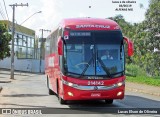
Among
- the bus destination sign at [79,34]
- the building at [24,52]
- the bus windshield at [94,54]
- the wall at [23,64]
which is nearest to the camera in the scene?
the bus windshield at [94,54]

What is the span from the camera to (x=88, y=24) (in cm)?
1794

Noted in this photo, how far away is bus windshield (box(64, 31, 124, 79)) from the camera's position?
1697cm

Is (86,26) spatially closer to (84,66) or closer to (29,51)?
(84,66)

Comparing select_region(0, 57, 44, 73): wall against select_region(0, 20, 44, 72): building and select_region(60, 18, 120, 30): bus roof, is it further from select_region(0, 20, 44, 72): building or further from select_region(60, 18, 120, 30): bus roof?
select_region(60, 18, 120, 30): bus roof

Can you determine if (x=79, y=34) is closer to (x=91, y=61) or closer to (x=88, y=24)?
(x=88, y=24)

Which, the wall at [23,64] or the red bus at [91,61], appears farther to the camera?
the wall at [23,64]

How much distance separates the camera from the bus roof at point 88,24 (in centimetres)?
1777

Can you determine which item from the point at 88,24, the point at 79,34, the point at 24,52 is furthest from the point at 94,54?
the point at 24,52

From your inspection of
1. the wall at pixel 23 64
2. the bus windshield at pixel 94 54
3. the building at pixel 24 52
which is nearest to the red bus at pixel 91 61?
the bus windshield at pixel 94 54

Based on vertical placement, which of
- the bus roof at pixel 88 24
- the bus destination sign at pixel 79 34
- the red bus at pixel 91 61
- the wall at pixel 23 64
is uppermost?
the bus roof at pixel 88 24

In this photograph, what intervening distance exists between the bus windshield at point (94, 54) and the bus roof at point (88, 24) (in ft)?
0.78

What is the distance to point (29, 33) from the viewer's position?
368 feet

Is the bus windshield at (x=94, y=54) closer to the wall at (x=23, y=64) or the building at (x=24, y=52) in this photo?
the building at (x=24, y=52)

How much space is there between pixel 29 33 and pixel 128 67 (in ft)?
186
